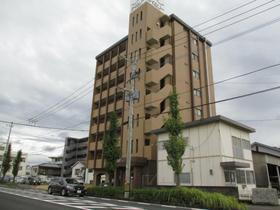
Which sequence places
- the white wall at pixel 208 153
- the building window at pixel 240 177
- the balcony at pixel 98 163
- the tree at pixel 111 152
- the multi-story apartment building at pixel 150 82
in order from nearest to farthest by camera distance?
the white wall at pixel 208 153 < the building window at pixel 240 177 < the tree at pixel 111 152 < the multi-story apartment building at pixel 150 82 < the balcony at pixel 98 163

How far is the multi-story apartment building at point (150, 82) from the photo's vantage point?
3366cm

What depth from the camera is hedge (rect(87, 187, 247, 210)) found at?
14312 mm

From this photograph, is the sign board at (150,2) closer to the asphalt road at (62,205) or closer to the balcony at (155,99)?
the balcony at (155,99)

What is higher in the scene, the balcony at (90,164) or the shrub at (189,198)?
the balcony at (90,164)

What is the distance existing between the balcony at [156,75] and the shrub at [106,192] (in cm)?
1676

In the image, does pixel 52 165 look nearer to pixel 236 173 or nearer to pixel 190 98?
pixel 190 98

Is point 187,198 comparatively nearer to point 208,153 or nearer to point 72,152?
point 208,153

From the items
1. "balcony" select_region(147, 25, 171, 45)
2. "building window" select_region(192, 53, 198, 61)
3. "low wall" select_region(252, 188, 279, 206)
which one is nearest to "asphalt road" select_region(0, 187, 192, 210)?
"low wall" select_region(252, 188, 279, 206)

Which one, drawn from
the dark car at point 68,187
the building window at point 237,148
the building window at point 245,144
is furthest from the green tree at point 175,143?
the dark car at point 68,187

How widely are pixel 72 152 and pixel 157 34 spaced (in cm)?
6120

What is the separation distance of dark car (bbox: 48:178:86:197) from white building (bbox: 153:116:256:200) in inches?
318

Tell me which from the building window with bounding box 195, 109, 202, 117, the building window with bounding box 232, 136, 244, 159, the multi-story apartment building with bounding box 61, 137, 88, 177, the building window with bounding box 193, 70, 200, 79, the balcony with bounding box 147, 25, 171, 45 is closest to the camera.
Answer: the building window with bounding box 232, 136, 244, 159

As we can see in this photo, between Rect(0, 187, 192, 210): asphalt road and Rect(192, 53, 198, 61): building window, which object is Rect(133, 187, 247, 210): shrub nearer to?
Rect(0, 187, 192, 210): asphalt road

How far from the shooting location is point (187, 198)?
15.9 m
